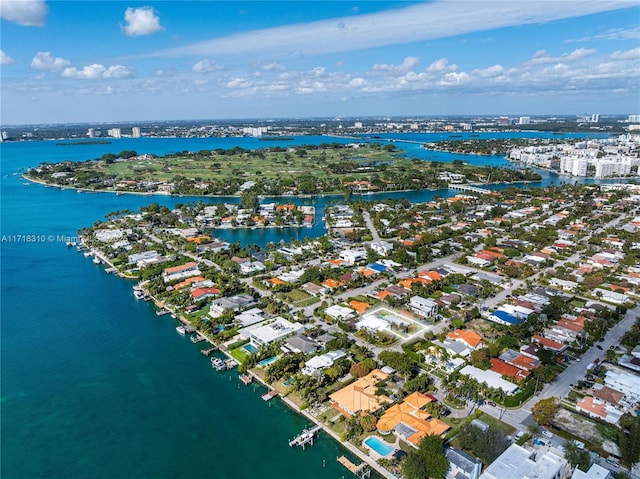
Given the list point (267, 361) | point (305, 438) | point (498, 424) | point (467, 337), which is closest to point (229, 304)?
point (267, 361)

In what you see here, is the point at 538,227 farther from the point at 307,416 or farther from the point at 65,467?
the point at 65,467

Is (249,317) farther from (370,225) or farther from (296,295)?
(370,225)

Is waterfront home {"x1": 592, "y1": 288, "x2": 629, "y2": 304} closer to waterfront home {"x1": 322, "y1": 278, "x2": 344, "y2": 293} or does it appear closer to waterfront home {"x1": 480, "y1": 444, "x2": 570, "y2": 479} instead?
waterfront home {"x1": 480, "y1": 444, "x2": 570, "y2": 479}

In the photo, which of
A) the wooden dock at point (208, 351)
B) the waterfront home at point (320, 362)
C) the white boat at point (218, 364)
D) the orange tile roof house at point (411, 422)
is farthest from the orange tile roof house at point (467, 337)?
the wooden dock at point (208, 351)

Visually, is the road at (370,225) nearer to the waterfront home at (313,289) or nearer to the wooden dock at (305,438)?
the waterfront home at (313,289)

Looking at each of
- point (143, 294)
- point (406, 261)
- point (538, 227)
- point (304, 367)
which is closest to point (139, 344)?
point (143, 294)
